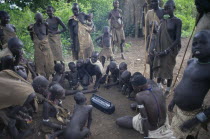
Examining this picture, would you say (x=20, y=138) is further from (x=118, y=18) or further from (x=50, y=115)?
(x=118, y=18)

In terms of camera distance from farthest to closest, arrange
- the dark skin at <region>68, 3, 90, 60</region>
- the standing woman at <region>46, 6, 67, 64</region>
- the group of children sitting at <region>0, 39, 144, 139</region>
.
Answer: the dark skin at <region>68, 3, 90, 60</region>, the standing woman at <region>46, 6, 67, 64</region>, the group of children sitting at <region>0, 39, 144, 139</region>

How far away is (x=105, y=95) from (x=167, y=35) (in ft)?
7.03

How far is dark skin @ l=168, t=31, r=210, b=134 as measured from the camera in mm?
2281

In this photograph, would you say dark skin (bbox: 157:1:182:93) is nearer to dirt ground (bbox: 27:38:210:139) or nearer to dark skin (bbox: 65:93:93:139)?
dirt ground (bbox: 27:38:210:139)

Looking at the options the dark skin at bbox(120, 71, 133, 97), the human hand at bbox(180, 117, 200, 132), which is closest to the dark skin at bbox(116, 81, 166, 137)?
the human hand at bbox(180, 117, 200, 132)

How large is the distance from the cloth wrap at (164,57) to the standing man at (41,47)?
9.52 ft

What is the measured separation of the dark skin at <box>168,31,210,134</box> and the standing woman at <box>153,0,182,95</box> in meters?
1.87

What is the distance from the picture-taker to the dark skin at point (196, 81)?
2.28 m

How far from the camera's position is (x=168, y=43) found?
171 inches

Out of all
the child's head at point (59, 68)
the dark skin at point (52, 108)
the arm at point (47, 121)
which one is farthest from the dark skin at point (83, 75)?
the arm at point (47, 121)

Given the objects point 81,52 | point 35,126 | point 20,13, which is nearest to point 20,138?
point 35,126

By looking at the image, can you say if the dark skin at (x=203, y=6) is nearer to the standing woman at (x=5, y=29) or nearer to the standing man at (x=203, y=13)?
the standing man at (x=203, y=13)

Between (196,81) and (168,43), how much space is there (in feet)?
6.87

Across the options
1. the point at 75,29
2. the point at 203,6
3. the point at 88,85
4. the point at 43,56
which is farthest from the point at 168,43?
the point at 43,56
